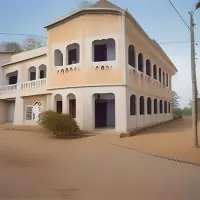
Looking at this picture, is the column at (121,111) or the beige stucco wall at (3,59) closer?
the column at (121,111)

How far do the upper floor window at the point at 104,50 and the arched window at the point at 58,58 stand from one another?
2.63 meters

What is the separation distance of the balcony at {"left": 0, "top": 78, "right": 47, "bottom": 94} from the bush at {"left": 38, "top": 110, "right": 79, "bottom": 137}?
233 inches

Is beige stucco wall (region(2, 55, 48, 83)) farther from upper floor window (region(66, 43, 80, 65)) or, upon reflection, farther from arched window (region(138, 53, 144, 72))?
arched window (region(138, 53, 144, 72))

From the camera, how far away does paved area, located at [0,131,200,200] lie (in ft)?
15.8

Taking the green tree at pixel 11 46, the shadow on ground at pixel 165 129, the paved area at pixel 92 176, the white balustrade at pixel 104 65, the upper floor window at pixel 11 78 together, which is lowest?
the paved area at pixel 92 176

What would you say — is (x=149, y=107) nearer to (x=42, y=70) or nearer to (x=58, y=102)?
(x=58, y=102)

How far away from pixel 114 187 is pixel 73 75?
11.4m

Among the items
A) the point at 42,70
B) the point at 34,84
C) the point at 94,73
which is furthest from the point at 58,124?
the point at 42,70

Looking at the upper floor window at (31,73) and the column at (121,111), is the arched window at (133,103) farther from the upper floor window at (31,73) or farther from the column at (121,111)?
the upper floor window at (31,73)

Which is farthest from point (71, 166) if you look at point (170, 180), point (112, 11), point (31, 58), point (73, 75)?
point (31, 58)

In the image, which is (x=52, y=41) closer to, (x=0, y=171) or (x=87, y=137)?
(x=87, y=137)

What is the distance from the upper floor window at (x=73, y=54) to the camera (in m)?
17.1

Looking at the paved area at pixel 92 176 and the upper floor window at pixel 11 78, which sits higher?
the upper floor window at pixel 11 78

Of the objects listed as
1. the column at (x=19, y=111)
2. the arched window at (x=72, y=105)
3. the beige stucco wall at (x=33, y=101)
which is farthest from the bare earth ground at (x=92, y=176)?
the column at (x=19, y=111)
